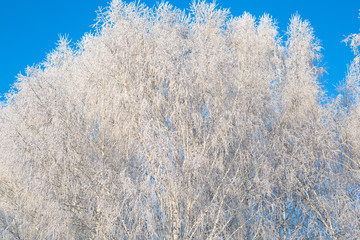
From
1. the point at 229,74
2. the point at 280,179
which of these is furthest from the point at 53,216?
the point at 280,179

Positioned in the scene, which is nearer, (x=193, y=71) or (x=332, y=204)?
(x=193, y=71)

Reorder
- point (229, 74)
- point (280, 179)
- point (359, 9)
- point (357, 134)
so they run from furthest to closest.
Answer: point (357, 134) → point (359, 9) → point (280, 179) → point (229, 74)

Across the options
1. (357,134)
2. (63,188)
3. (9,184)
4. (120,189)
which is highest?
(9,184)

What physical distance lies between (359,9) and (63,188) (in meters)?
7.65

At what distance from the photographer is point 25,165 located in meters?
6.62

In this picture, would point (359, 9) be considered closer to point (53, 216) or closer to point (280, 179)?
point (280, 179)

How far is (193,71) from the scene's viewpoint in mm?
6973

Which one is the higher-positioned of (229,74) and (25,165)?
(25,165)

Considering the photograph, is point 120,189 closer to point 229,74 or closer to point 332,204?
point 229,74

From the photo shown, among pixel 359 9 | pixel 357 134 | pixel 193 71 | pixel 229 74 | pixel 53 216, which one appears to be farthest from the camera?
pixel 357 134

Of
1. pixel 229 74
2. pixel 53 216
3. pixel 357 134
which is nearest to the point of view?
pixel 53 216

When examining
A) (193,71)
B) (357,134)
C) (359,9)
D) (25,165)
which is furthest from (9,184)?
(359,9)

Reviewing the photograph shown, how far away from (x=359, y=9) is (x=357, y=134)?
10.1 feet

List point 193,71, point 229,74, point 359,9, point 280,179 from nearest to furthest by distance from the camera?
point 193,71
point 229,74
point 280,179
point 359,9
